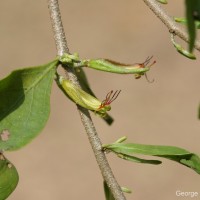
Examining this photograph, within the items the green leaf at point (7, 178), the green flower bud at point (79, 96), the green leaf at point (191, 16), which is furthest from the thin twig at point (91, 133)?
the green leaf at point (191, 16)

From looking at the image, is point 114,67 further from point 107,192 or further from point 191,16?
point 191,16

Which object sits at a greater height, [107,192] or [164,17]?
[164,17]

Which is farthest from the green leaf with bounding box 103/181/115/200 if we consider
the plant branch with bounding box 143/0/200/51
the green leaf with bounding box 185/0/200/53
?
the green leaf with bounding box 185/0/200/53

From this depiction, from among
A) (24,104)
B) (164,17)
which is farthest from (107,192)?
(164,17)

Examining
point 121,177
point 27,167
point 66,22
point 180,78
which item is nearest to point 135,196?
point 121,177

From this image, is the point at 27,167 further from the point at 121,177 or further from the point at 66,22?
the point at 66,22
